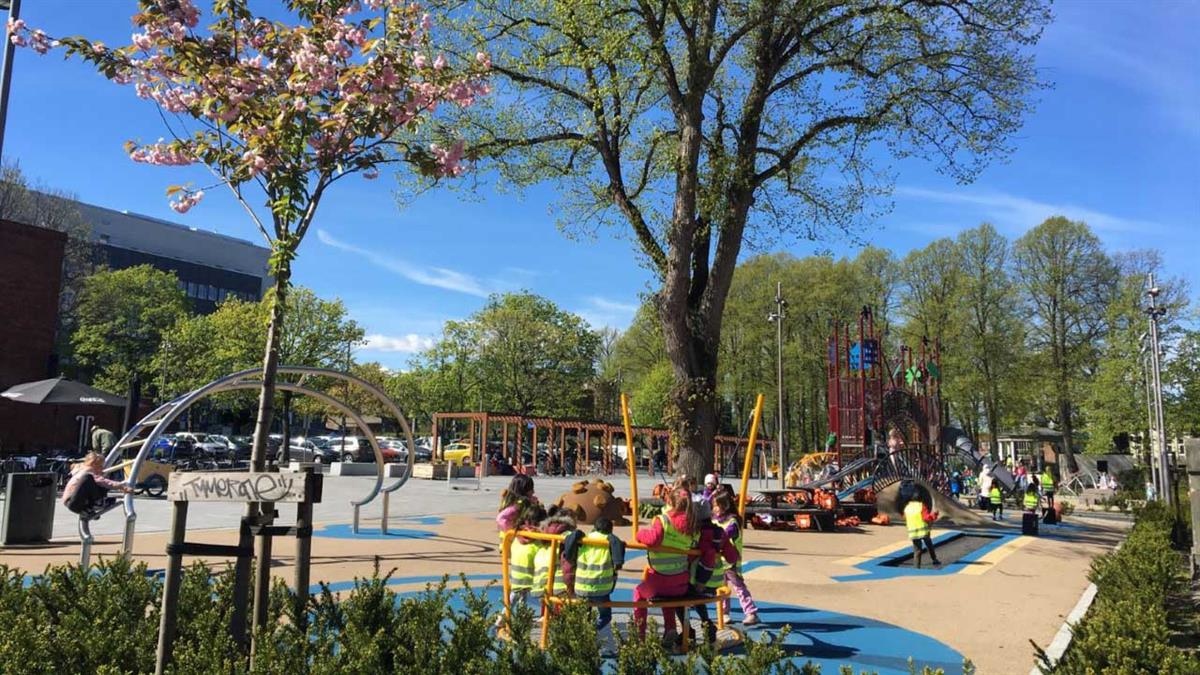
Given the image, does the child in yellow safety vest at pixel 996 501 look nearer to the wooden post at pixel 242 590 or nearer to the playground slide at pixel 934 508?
the playground slide at pixel 934 508

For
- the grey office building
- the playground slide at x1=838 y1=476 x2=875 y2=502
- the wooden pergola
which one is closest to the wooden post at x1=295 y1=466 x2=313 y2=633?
the playground slide at x1=838 y1=476 x2=875 y2=502

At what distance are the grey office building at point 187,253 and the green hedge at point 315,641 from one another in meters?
76.2

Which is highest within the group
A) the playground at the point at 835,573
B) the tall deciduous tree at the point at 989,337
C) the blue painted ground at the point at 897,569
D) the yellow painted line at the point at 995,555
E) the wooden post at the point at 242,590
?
the tall deciduous tree at the point at 989,337

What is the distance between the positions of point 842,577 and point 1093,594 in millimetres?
3186

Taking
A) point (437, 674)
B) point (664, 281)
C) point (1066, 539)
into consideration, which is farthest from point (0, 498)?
point (1066, 539)

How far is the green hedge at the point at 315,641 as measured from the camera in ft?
13.2

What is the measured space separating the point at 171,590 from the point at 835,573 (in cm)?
1031

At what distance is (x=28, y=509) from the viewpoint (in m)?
12.5

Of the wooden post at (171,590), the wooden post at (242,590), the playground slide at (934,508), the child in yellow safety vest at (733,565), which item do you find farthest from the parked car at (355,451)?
the wooden post at (171,590)

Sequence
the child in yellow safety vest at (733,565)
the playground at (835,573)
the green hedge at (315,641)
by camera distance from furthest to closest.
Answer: the child in yellow safety vest at (733,565), the playground at (835,573), the green hedge at (315,641)

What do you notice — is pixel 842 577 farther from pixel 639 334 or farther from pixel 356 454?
pixel 639 334

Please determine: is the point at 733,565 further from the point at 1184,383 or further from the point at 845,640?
the point at 1184,383

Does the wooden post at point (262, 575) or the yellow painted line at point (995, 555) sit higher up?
the wooden post at point (262, 575)

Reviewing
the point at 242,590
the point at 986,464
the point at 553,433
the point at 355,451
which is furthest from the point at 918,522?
the point at 355,451
